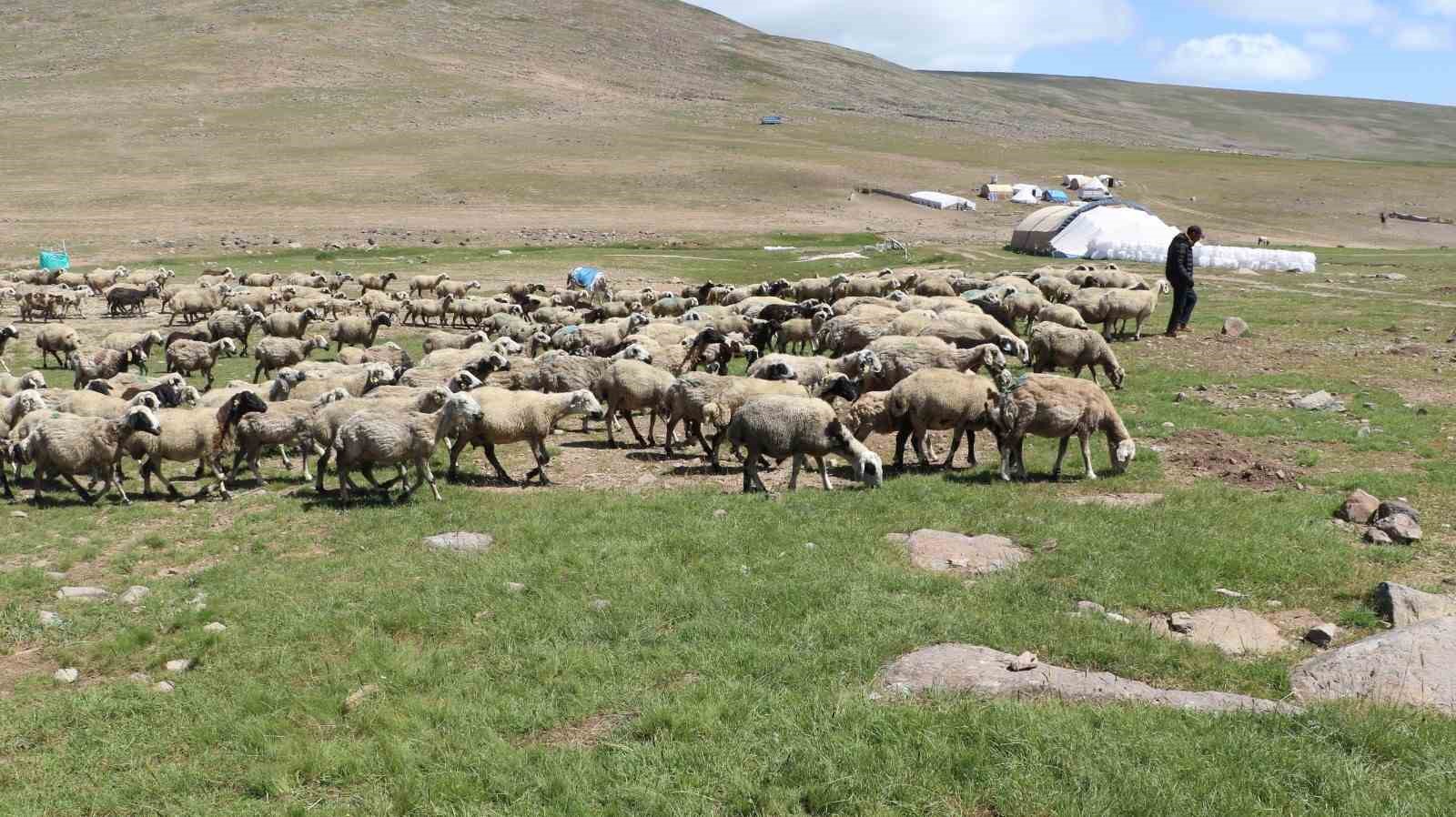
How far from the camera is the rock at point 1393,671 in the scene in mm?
7237

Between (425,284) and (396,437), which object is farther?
(425,284)

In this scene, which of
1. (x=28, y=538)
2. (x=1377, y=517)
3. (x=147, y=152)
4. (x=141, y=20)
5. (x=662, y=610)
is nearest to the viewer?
(x=662, y=610)

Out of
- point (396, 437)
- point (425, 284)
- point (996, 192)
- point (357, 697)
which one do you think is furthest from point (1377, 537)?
point (996, 192)

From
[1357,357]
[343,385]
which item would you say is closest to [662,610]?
[343,385]

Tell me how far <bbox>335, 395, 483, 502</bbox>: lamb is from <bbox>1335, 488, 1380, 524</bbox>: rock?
11.4 m

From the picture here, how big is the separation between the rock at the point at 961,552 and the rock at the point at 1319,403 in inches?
404

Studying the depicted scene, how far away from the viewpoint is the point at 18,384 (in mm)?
17375

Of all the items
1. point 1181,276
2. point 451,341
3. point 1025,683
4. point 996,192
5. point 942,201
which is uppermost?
point 996,192

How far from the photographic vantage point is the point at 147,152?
8475 centimetres

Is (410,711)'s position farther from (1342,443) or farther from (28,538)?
(1342,443)

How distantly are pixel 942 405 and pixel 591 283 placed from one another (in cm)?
2519

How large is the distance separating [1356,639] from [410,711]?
819 centimetres

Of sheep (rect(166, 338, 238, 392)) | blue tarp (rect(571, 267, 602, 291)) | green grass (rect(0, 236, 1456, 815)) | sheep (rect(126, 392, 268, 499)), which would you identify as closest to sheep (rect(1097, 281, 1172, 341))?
green grass (rect(0, 236, 1456, 815))

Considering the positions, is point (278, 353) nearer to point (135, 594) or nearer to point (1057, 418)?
point (135, 594)
